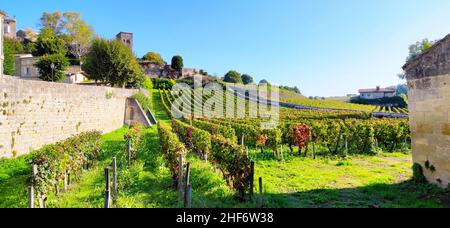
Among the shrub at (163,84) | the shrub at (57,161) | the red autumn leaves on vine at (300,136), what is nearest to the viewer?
the shrub at (57,161)

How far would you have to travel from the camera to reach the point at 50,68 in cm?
3862

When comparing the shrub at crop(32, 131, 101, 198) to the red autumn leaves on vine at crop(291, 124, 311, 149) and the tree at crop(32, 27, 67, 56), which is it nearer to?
the red autumn leaves on vine at crop(291, 124, 311, 149)

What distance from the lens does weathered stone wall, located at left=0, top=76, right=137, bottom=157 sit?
1197 centimetres

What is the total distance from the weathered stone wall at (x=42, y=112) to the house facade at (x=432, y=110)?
45.2 ft

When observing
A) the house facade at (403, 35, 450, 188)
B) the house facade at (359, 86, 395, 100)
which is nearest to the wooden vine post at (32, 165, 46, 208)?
the house facade at (403, 35, 450, 188)

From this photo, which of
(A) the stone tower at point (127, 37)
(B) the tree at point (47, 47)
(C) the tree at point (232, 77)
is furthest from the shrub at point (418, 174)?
(A) the stone tower at point (127, 37)

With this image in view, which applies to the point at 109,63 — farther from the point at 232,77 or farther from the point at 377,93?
the point at 377,93

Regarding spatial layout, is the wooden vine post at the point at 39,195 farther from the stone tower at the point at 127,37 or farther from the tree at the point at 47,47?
the stone tower at the point at 127,37

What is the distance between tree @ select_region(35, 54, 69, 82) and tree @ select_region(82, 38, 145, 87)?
646 centimetres

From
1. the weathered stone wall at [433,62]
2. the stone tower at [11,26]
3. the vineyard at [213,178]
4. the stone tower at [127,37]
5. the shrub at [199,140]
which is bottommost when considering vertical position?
the vineyard at [213,178]

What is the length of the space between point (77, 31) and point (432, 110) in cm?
7266

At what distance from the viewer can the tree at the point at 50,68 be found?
125 ft

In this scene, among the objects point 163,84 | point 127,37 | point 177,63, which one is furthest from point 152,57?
point 163,84
